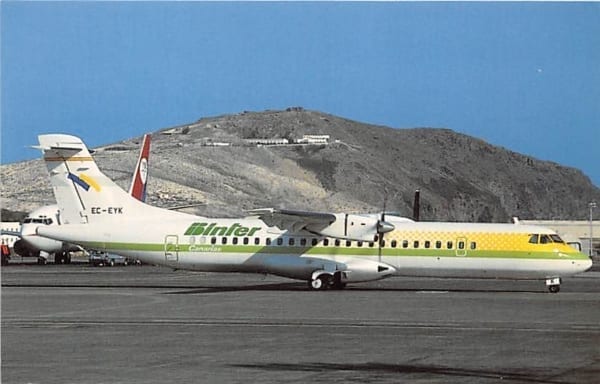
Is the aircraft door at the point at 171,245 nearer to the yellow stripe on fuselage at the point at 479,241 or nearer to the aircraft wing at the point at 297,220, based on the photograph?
the aircraft wing at the point at 297,220

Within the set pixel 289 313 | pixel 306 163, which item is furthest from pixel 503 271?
pixel 306 163

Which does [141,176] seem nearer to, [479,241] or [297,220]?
[297,220]

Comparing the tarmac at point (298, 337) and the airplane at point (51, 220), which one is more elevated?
the airplane at point (51, 220)

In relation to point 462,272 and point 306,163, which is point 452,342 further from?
point 306,163

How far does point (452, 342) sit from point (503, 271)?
1711 centimetres

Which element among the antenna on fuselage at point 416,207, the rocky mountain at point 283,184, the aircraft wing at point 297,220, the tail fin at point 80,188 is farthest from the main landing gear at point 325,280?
the rocky mountain at point 283,184

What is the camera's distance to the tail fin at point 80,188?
3872 centimetres

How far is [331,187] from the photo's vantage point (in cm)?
17762

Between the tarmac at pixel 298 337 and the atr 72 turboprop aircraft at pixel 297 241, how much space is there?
122 cm

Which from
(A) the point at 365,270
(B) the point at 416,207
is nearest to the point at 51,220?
(B) the point at 416,207

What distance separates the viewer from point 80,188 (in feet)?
128

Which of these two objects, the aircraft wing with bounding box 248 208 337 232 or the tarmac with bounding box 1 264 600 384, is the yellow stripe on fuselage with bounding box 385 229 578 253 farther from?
the aircraft wing with bounding box 248 208 337 232

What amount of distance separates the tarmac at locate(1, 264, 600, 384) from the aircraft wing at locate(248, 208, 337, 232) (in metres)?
2.57

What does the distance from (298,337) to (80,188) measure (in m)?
20.6
